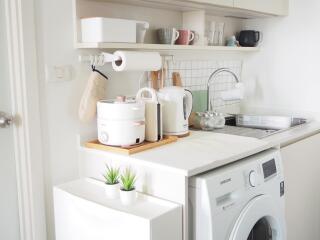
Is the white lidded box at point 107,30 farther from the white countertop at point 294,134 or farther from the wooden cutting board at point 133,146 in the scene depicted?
the white countertop at point 294,134

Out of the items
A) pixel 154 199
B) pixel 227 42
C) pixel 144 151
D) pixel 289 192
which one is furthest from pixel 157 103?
pixel 227 42

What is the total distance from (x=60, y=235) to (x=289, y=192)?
1235 mm

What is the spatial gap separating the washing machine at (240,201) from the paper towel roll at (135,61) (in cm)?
59

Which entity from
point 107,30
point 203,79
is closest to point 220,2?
point 203,79

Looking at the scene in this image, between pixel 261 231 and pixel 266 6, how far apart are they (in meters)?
1.42

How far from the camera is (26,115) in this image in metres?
1.68

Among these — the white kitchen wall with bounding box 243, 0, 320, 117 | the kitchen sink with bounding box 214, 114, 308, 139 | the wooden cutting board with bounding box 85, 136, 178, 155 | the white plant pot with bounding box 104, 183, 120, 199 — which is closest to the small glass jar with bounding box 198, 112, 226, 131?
the kitchen sink with bounding box 214, 114, 308, 139

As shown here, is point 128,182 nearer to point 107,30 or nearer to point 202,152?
point 202,152

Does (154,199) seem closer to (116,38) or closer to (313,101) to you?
(116,38)

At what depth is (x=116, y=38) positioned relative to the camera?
5.75 ft

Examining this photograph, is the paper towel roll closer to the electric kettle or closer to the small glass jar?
the electric kettle

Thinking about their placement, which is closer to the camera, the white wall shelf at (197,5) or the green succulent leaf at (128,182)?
the green succulent leaf at (128,182)

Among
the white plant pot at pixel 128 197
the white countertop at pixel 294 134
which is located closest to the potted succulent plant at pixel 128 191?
the white plant pot at pixel 128 197

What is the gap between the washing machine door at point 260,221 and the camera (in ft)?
5.31
